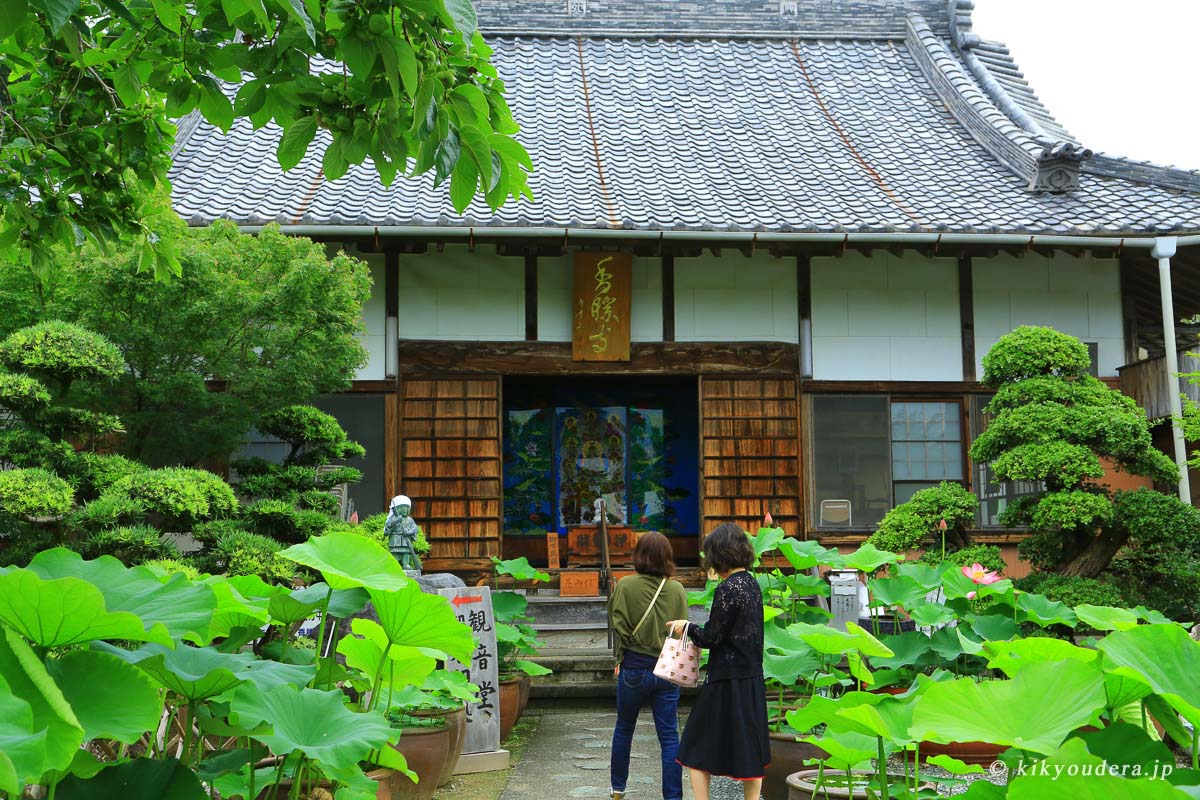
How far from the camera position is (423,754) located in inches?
189

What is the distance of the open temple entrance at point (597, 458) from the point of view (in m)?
13.8

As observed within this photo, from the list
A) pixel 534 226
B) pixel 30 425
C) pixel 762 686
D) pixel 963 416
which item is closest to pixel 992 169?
pixel 963 416

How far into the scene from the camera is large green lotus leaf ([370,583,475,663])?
7.56 ft

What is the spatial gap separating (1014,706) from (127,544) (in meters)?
5.33

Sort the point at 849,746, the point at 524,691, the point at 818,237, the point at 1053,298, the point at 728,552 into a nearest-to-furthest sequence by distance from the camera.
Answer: the point at 849,746, the point at 728,552, the point at 524,691, the point at 818,237, the point at 1053,298

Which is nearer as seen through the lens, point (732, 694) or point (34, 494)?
point (732, 694)

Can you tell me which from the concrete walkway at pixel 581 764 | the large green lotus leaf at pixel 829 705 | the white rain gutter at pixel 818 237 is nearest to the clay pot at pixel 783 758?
the concrete walkway at pixel 581 764

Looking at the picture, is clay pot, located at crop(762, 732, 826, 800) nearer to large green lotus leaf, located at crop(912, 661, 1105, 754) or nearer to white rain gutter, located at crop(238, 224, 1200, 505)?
large green lotus leaf, located at crop(912, 661, 1105, 754)

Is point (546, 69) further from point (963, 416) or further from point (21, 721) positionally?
point (21, 721)

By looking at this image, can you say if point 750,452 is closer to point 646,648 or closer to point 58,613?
point 646,648

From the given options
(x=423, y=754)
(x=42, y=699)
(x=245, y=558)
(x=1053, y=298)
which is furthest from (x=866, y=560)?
(x=1053, y=298)

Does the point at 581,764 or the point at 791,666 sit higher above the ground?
the point at 791,666

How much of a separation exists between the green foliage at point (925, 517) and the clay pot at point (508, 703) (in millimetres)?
2774

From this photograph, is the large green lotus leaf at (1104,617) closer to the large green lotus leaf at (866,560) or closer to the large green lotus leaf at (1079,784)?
the large green lotus leaf at (1079,784)
